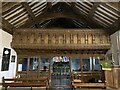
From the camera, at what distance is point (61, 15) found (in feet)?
29.7

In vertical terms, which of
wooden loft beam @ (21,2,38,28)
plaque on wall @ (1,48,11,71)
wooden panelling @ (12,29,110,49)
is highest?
wooden loft beam @ (21,2,38,28)

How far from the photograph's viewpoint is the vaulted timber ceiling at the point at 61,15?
21.8 feet

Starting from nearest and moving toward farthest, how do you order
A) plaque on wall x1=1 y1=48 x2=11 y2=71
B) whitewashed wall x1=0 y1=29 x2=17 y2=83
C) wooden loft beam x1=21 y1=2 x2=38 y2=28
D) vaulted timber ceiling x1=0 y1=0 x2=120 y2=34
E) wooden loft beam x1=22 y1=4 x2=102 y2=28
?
wooden loft beam x1=21 y1=2 x2=38 y2=28 → vaulted timber ceiling x1=0 y1=0 x2=120 y2=34 → whitewashed wall x1=0 y1=29 x2=17 y2=83 → plaque on wall x1=1 y1=48 x2=11 y2=71 → wooden loft beam x1=22 y1=4 x2=102 y2=28

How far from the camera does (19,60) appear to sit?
29.5 ft

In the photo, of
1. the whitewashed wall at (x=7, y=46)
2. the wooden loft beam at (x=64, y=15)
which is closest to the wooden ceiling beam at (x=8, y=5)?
the whitewashed wall at (x=7, y=46)

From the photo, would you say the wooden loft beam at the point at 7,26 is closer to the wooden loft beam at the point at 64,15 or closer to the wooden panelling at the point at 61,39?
the wooden panelling at the point at 61,39

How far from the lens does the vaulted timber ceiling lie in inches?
262

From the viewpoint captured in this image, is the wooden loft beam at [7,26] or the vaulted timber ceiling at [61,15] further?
the wooden loft beam at [7,26]

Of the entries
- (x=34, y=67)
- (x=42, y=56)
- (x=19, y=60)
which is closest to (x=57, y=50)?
(x=42, y=56)

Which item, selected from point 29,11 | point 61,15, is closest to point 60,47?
point 61,15

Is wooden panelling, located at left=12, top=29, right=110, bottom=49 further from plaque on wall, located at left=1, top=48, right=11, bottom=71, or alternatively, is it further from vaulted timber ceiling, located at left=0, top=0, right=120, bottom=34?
plaque on wall, located at left=1, top=48, right=11, bottom=71

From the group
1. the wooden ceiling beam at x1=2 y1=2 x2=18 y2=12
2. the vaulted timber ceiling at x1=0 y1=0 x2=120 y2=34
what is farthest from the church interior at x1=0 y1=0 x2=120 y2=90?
the wooden ceiling beam at x1=2 y1=2 x2=18 y2=12

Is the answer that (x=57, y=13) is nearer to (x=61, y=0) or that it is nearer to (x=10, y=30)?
(x=61, y=0)

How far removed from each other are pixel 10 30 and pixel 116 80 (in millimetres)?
5964
